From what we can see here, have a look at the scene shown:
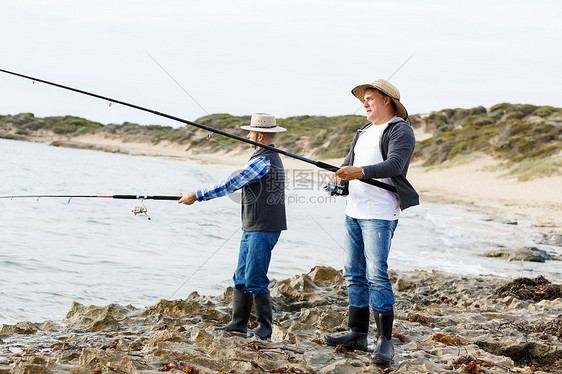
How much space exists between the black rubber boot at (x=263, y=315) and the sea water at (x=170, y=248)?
→ 1270mm

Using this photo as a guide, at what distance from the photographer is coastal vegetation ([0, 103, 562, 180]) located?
69.9ft

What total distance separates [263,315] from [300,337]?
314 mm

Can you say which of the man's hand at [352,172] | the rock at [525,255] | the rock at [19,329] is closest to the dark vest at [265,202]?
the man's hand at [352,172]

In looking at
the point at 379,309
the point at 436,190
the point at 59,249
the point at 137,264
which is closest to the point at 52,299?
the point at 137,264

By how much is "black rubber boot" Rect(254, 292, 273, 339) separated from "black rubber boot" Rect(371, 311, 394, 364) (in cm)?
84

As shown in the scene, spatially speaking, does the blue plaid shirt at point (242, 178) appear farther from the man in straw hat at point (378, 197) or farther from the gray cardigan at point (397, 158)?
the gray cardigan at point (397, 158)

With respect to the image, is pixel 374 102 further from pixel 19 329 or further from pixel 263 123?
pixel 19 329

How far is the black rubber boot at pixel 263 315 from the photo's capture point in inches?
151

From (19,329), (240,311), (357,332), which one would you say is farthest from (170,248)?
(357,332)

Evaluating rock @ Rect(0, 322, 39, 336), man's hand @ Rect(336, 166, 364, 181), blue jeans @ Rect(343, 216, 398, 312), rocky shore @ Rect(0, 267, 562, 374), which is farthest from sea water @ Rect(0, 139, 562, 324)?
man's hand @ Rect(336, 166, 364, 181)

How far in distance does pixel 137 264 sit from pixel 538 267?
19.5 feet

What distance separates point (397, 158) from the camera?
319 centimetres

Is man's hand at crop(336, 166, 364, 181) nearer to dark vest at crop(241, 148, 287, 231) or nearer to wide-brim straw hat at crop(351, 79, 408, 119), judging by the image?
wide-brim straw hat at crop(351, 79, 408, 119)

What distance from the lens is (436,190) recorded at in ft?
68.1
